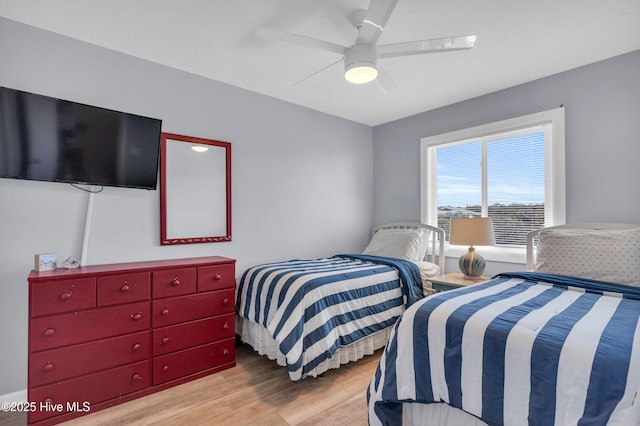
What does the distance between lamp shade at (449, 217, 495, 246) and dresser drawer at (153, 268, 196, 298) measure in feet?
7.74

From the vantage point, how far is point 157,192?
8.91 ft

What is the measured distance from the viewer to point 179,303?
2.41 meters

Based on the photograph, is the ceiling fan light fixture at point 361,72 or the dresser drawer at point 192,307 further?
the dresser drawer at point 192,307

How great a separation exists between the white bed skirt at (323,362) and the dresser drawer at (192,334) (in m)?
0.24

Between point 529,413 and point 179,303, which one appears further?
point 179,303

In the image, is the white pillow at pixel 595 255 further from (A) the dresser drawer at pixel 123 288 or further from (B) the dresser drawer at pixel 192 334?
(A) the dresser drawer at pixel 123 288

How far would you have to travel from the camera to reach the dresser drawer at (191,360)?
7.55 ft

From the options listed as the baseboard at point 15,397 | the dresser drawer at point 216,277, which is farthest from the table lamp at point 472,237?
the baseboard at point 15,397

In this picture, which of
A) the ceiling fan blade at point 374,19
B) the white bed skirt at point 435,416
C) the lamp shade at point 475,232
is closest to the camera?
the white bed skirt at point 435,416

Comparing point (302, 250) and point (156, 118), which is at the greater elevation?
point (156, 118)

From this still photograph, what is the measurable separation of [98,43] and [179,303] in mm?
2042

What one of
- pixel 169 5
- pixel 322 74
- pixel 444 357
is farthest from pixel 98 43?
pixel 444 357

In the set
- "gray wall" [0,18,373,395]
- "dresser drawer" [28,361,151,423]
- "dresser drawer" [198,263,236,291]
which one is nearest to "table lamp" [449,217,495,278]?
"gray wall" [0,18,373,395]

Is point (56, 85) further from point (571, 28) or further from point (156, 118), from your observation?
point (571, 28)
